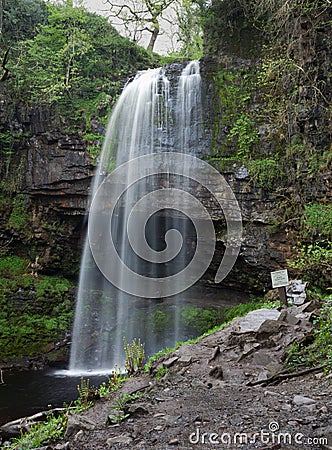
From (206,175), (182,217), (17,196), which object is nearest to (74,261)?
(17,196)

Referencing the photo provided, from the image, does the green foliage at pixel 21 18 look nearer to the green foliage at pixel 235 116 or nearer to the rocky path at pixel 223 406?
the green foliage at pixel 235 116

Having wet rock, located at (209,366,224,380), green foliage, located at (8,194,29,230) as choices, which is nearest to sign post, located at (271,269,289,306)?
wet rock, located at (209,366,224,380)

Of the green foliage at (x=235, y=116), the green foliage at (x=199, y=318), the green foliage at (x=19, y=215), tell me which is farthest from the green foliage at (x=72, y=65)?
the green foliage at (x=199, y=318)

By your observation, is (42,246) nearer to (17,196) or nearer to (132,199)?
(17,196)

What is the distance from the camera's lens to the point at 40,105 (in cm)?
1313

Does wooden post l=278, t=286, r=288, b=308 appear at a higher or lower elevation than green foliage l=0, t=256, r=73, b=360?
higher

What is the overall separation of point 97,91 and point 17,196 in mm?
4624

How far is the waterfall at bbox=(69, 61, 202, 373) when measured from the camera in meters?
11.5

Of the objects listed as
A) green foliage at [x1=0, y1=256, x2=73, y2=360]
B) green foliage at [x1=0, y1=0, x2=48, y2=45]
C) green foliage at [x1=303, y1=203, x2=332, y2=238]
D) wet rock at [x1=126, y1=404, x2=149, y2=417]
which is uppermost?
green foliage at [x1=0, y1=0, x2=48, y2=45]

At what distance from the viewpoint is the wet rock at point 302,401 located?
309cm

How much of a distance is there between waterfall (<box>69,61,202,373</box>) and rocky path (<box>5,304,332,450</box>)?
638 centimetres

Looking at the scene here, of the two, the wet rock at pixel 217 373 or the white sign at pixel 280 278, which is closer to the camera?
the wet rock at pixel 217 373

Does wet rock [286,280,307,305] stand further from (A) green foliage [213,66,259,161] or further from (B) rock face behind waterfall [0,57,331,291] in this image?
(A) green foliage [213,66,259,161]

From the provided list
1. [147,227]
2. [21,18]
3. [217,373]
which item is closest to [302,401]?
[217,373]
